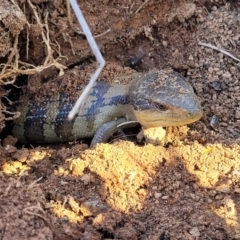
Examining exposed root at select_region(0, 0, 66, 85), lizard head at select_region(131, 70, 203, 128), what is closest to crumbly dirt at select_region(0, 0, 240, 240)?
exposed root at select_region(0, 0, 66, 85)

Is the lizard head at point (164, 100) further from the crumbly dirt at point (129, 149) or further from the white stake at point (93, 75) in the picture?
the white stake at point (93, 75)

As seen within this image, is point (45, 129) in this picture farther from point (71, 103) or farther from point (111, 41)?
point (111, 41)

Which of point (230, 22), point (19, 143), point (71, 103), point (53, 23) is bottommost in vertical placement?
point (19, 143)

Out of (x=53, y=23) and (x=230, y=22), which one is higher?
(x=53, y=23)

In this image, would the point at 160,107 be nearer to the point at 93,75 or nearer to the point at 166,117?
the point at 166,117

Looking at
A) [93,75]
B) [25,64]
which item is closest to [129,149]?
[25,64]

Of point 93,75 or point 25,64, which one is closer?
point 93,75

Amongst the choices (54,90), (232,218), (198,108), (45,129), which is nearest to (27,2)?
(54,90)
